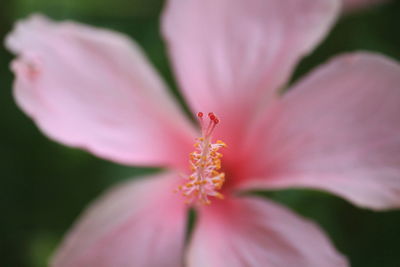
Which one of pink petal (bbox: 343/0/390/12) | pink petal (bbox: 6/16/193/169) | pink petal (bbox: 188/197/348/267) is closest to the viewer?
pink petal (bbox: 188/197/348/267)

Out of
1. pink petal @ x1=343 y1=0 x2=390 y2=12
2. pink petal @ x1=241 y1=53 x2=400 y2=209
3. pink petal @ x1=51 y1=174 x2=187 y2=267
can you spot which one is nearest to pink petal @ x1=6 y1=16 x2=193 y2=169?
pink petal @ x1=51 y1=174 x2=187 y2=267

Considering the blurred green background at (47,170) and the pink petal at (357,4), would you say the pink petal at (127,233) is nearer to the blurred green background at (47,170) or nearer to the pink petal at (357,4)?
the blurred green background at (47,170)

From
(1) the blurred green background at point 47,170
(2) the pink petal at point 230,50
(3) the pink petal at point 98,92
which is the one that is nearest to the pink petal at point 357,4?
(1) the blurred green background at point 47,170

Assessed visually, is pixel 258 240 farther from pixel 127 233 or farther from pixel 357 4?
pixel 357 4

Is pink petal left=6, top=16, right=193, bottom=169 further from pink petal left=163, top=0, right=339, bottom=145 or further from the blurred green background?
the blurred green background

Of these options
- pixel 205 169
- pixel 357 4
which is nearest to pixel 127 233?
pixel 205 169

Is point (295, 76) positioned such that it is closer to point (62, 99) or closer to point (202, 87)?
point (202, 87)
